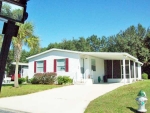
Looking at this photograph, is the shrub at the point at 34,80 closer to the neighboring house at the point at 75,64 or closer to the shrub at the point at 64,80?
the neighboring house at the point at 75,64

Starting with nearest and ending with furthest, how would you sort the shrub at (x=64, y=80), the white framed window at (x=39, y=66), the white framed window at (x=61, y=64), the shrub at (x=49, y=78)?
the shrub at (x=64, y=80) → the shrub at (x=49, y=78) → the white framed window at (x=61, y=64) → the white framed window at (x=39, y=66)

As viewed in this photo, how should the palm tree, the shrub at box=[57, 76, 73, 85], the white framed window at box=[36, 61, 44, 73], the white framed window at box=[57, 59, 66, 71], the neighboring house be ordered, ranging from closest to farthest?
the palm tree
the shrub at box=[57, 76, 73, 85]
the neighboring house
the white framed window at box=[57, 59, 66, 71]
the white framed window at box=[36, 61, 44, 73]

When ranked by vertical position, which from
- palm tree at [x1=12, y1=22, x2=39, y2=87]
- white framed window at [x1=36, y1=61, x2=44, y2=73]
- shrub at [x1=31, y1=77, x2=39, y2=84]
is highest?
palm tree at [x1=12, y1=22, x2=39, y2=87]

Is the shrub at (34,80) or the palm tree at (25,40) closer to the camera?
the palm tree at (25,40)

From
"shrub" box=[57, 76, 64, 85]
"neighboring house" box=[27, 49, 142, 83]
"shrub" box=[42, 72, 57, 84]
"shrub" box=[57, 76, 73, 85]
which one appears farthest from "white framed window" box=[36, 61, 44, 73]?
"shrub" box=[57, 76, 73, 85]

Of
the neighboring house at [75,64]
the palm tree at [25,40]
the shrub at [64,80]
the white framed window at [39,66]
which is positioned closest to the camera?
the palm tree at [25,40]

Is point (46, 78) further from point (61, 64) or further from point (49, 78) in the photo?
point (61, 64)

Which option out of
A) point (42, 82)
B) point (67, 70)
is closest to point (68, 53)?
point (67, 70)

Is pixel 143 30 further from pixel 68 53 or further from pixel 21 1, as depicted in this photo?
pixel 21 1

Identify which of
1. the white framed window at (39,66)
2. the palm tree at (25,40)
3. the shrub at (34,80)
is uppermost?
the palm tree at (25,40)

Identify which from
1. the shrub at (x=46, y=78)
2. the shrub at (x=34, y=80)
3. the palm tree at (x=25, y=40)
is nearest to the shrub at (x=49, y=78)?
the shrub at (x=46, y=78)

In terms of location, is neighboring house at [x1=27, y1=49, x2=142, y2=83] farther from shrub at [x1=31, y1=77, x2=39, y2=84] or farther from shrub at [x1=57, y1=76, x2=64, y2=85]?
shrub at [x1=31, y1=77, x2=39, y2=84]

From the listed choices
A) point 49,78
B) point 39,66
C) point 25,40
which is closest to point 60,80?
point 49,78

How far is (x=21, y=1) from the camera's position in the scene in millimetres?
2189
